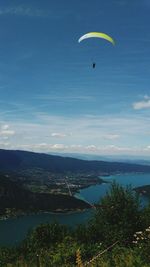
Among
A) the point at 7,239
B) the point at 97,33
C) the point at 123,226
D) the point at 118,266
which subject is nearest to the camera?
the point at 118,266

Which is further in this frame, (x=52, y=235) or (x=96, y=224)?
(x=52, y=235)

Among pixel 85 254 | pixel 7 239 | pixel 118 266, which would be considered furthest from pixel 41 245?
pixel 7 239

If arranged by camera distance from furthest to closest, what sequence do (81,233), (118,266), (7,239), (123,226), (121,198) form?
1. (7,239)
2. (81,233)
3. (121,198)
4. (123,226)
5. (118,266)

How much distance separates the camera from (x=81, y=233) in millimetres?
85938

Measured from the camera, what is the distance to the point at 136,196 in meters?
81.6

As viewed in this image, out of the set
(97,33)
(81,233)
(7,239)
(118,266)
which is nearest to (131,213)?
(81,233)

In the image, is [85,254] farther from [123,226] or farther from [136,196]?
[136,196]

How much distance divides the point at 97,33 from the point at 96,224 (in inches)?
1989

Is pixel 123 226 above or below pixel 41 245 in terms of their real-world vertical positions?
above

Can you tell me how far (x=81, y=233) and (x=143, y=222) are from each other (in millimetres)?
17298

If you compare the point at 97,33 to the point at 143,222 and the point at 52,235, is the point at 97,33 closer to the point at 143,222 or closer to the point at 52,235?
the point at 143,222

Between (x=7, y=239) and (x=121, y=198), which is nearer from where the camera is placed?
(x=121, y=198)

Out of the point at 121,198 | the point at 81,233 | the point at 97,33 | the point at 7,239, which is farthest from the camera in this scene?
the point at 7,239

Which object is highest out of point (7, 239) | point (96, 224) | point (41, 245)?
point (96, 224)
